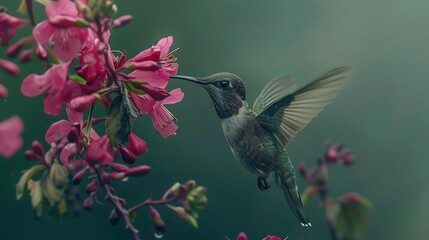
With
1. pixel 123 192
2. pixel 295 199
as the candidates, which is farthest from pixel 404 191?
pixel 295 199

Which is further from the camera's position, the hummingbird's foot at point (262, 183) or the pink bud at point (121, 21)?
the hummingbird's foot at point (262, 183)

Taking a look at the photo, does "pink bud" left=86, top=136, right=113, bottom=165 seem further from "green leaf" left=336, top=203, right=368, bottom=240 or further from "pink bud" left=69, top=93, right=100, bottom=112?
"green leaf" left=336, top=203, right=368, bottom=240

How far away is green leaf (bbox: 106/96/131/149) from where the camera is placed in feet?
3.50

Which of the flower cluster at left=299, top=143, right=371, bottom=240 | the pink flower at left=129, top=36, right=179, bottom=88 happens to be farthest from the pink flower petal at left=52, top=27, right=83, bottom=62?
the flower cluster at left=299, top=143, right=371, bottom=240

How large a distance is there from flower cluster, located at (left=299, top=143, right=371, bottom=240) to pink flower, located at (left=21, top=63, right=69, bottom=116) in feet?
1.20

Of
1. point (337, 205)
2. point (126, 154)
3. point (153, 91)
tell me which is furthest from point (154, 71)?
point (337, 205)

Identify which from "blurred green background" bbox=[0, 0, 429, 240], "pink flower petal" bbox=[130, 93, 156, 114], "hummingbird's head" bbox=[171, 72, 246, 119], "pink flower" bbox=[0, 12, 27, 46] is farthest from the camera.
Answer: "blurred green background" bbox=[0, 0, 429, 240]

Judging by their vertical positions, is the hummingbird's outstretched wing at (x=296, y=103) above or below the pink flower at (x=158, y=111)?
below

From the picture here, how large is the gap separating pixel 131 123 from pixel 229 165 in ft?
12.1

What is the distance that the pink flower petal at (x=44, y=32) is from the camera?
1024mm

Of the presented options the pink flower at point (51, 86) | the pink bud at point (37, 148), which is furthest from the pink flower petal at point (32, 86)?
the pink bud at point (37, 148)

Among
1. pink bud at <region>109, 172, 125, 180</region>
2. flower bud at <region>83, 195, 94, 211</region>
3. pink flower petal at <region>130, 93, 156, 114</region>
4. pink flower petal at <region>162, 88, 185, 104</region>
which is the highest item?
pink flower petal at <region>130, 93, 156, 114</region>

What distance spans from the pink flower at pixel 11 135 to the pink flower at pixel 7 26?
0.15 metres

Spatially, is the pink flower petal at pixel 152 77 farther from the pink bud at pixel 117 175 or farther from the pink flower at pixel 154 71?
the pink bud at pixel 117 175
